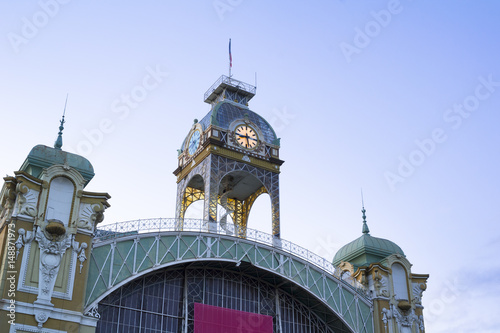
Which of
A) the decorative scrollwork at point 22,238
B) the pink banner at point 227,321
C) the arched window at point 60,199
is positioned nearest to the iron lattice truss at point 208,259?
the arched window at point 60,199

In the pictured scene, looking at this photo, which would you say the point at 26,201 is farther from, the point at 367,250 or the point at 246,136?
the point at 367,250

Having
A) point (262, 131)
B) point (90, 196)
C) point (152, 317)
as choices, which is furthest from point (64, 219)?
point (262, 131)

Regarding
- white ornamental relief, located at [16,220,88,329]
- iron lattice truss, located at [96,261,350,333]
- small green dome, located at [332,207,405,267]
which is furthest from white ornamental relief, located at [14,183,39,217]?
small green dome, located at [332,207,405,267]

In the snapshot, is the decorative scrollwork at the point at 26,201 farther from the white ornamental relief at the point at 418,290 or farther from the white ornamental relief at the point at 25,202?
the white ornamental relief at the point at 418,290

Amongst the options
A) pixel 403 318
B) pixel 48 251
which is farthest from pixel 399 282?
pixel 48 251

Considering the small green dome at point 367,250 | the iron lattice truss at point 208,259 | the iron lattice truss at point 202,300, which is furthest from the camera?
the small green dome at point 367,250

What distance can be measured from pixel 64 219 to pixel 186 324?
10.2 metres

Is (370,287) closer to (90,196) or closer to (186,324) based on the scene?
(186,324)

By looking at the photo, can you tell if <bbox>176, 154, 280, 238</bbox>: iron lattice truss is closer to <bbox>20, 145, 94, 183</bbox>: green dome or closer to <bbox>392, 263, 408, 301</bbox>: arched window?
<bbox>392, 263, 408, 301</bbox>: arched window

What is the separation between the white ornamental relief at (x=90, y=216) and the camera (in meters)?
37.3

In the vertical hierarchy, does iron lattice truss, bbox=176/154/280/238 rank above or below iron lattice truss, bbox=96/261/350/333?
above

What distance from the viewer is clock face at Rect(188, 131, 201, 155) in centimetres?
5420

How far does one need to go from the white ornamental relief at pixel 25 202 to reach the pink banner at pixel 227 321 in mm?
11936

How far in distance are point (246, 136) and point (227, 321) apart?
17.9m
